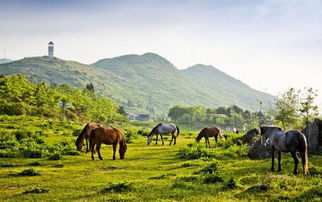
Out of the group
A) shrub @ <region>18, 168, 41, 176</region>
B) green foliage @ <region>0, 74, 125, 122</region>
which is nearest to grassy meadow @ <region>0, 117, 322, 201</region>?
shrub @ <region>18, 168, 41, 176</region>

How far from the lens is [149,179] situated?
1579cm

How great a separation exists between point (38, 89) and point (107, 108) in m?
22.3

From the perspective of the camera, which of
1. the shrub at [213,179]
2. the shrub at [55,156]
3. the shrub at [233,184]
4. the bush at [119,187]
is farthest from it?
the shrub at [55,156]

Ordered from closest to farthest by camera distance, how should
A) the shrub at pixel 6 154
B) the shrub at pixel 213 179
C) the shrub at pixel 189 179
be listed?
the shrub at pixel 213 179 < the shrub at pixel 189 179 < the shrub at pixel 6 154

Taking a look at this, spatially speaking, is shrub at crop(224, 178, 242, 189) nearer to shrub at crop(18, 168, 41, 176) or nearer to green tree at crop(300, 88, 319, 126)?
shrub at crop(18, 168, 41, 176)

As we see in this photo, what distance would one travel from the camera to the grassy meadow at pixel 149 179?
37.7 feet

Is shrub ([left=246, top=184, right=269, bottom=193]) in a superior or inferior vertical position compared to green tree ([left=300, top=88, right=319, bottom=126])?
inferior

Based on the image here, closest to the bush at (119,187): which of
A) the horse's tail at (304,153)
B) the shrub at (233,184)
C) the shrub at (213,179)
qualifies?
the shrub at (213,179)

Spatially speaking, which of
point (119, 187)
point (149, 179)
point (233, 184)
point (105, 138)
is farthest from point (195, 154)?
point (119, 187)

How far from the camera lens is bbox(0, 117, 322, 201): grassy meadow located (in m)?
11.5

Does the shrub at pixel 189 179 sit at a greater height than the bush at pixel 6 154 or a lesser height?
lesser

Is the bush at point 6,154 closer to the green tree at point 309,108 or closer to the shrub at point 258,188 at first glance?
the shrub at point 258,188

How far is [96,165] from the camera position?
20.7 m

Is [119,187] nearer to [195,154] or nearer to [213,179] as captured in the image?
[213,179]
